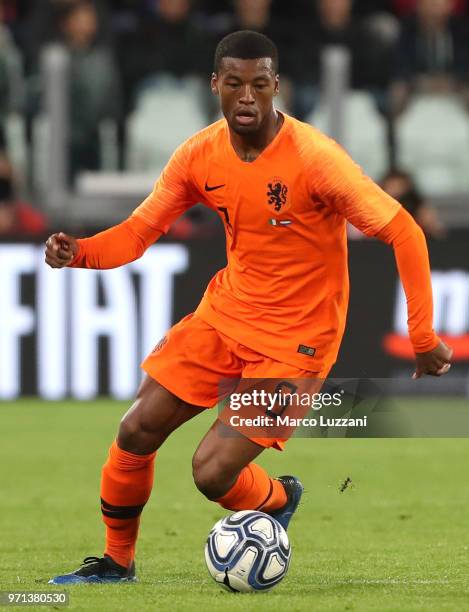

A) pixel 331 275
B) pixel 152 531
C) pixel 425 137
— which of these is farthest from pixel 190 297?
pixel 331 275

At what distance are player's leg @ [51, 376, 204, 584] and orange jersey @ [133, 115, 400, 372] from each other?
15.3 inches

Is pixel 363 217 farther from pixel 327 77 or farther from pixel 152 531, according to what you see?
pixel 327 77

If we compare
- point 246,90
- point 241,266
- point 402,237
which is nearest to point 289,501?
point 241,266

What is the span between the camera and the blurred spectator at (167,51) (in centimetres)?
1444

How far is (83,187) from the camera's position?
44.8 ft

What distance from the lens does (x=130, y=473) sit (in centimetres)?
623

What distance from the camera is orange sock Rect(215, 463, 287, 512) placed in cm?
627

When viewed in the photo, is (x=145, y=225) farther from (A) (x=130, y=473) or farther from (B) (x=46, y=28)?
(B) (x=46, y=28)

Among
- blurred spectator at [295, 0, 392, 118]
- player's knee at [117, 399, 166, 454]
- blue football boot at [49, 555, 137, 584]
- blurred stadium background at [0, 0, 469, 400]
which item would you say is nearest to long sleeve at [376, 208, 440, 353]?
player's knee at [117, 399, 166, 454]

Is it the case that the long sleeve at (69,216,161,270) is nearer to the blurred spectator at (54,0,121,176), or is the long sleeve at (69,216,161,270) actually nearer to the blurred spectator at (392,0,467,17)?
the blurred spectator at (54,0,121,176)

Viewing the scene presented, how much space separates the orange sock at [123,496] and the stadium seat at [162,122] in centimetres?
804

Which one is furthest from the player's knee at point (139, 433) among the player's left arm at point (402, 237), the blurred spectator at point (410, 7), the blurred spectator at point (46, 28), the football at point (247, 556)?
the blurred spectator at point (410, 7)

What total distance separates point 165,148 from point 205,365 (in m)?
8.19

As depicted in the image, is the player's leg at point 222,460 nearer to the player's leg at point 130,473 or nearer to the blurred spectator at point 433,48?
the player's leg at point 130,473
